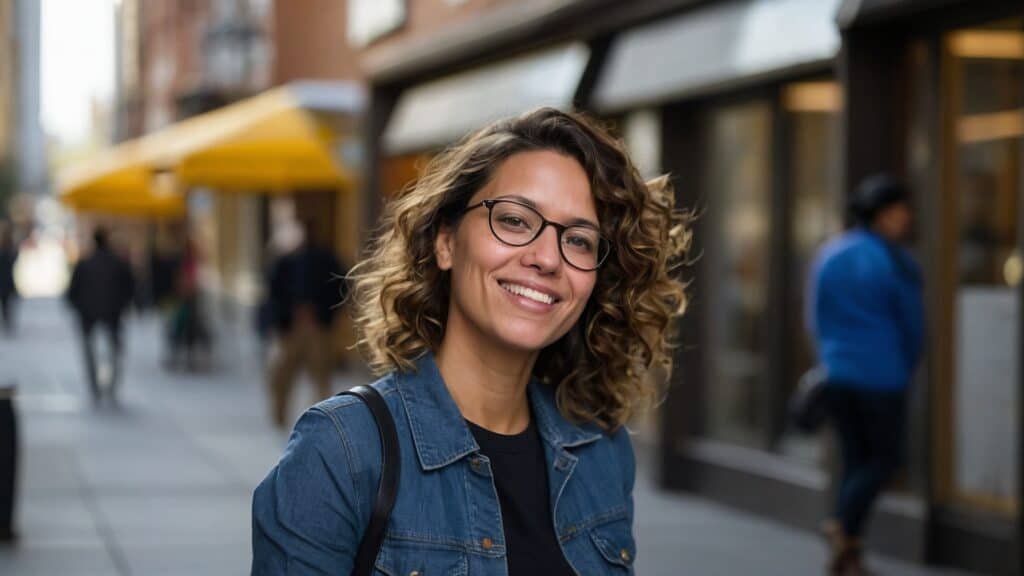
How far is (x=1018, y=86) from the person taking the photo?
8.53 meters

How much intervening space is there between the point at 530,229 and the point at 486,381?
10.5 inches

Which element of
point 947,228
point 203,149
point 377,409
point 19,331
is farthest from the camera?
point 19,331

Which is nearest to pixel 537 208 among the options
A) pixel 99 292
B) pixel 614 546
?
pixel 614 546

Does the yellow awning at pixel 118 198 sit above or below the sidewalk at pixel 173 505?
above

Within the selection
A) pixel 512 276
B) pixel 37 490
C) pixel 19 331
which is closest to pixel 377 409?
pixel 512 276

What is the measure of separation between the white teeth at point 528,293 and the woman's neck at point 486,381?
0.12 metres

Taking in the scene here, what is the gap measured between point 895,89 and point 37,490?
19.0 ft

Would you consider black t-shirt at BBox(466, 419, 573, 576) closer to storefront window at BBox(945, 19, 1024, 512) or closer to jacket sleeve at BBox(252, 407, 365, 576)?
jacket sleeve at BBox(252, 407, 365, 576)

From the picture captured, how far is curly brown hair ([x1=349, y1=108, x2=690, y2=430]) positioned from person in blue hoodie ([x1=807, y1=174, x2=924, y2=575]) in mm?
4820

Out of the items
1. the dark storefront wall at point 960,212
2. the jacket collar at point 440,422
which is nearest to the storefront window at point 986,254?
the dark storefront wall at point 960,212

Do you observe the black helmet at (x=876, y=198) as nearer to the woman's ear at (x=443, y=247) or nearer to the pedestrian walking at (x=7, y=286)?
the woman's ear at (x=443, y=247)

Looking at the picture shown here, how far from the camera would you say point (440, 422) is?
107 inches

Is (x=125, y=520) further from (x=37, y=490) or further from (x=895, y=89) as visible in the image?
(x=895, y=89)

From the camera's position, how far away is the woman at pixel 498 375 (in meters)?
2.56
